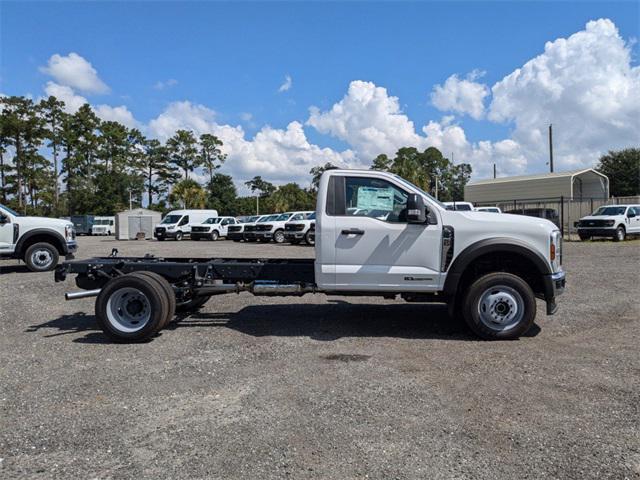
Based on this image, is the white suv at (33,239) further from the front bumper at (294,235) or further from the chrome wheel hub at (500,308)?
the front bumper at (294,235)

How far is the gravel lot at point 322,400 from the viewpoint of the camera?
337 cm

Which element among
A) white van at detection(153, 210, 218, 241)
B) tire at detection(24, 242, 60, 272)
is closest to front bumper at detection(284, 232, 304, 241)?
white van at detection(153, 210, 218, 241)

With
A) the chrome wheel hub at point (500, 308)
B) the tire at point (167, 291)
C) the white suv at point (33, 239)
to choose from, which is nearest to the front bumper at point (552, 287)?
the chrome wheel hub at point (500, 308)

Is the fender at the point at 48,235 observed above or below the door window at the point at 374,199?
below

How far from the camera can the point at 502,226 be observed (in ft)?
20.7

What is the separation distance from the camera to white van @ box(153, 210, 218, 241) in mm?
35375

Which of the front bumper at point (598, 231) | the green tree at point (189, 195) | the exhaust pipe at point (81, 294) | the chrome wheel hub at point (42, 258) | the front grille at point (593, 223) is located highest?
the green tree at point (189, 195)

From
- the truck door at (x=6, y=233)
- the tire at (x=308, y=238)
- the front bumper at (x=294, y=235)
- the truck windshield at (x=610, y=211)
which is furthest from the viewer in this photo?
the front bumper at (x=294, y=235)

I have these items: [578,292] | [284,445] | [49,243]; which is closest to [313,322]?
[284,445]

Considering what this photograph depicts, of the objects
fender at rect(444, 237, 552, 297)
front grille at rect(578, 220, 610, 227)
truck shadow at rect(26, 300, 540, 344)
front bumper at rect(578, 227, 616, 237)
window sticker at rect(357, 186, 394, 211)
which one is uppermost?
front grille at rect(578, 220, 610, 227)

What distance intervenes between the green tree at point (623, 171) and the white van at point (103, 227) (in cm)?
5240

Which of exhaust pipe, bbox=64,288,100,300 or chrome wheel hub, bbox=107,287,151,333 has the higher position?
exhaust pipe, bbox=64,288,100,300

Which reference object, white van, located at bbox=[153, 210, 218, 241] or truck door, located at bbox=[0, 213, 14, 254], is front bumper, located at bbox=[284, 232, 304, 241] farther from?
truck door, located at bbox=[0, 213, 14, 254]

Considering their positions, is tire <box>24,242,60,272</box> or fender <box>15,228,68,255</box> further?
tire <box>24,242,60,272</box>
